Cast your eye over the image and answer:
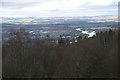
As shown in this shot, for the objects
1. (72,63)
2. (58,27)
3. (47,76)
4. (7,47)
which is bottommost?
(47,76)

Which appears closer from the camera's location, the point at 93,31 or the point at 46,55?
the point at 46,55

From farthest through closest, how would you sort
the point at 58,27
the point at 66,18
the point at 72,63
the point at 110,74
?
the point at 66,18 < the point at 58,27 < the point at 72,63 < the point at 110,74

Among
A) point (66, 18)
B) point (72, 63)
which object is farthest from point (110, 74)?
point (66, 18)

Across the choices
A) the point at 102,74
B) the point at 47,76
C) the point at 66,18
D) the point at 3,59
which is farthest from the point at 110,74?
the point at 66,18

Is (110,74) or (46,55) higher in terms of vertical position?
(46,55)

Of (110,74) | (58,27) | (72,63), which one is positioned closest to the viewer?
(110,74)

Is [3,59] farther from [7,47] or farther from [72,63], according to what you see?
[72,63]

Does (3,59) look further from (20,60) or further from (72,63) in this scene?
(72,63)
